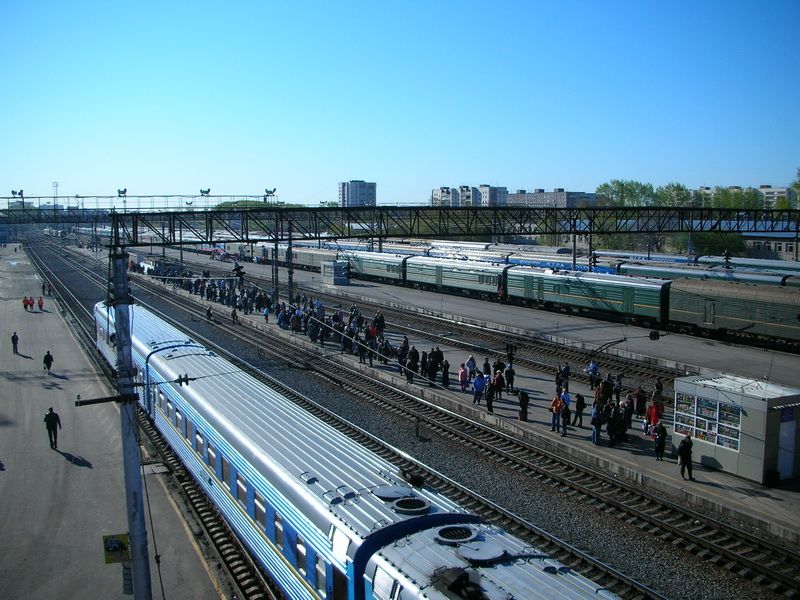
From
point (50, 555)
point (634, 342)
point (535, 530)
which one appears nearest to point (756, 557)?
point (535, 530)

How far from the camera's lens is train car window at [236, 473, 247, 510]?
33.6 ft

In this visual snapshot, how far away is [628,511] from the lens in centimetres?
1241

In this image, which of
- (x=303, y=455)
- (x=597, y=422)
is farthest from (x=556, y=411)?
(x=303, y=455)

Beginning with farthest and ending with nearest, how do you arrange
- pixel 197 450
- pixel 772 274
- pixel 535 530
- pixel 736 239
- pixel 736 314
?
pixel 736 239
pixel 772 274
pixel 736 314
pixel 197 450
pixel 535 530

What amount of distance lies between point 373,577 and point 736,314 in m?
24.9

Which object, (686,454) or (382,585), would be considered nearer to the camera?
(382,585)

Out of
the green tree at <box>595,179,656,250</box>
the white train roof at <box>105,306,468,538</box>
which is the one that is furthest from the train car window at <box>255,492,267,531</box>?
the green tree at <box>595,179,656,250</box>

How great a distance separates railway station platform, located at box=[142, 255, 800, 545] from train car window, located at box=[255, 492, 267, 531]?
807cm

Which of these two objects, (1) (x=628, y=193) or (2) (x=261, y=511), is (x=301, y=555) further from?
(1) (x=628, y=193)

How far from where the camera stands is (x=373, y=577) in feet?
21.9

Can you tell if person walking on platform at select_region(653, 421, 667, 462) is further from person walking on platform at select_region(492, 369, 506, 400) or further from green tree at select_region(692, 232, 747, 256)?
green tree at select_region(692, 232, 747, 256)

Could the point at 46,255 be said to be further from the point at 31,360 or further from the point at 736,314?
the point at 736,314

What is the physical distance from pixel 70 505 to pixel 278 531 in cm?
646

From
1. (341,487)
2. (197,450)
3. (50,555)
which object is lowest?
(50,555)
